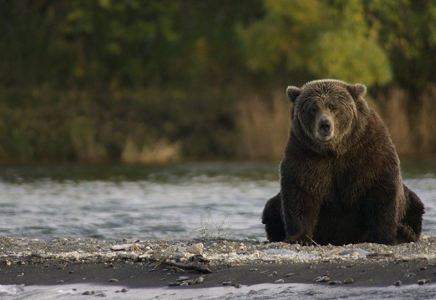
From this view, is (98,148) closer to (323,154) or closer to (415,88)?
(415,88)

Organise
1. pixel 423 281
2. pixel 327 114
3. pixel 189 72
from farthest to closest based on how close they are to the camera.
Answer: pixel 189 72, pixel 327 114, pixel 423 281

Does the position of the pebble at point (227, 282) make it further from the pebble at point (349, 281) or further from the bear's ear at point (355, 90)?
the bear's ear at point (355, 90)

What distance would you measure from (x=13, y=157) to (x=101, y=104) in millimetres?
6176

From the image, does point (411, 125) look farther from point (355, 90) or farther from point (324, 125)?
point (324, 125)

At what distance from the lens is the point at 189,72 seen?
40781 millimetres

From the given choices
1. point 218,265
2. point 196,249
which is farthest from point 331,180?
point 218,265

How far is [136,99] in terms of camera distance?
3656 centimetres

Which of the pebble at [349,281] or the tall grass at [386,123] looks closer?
the pebble at [349,281]

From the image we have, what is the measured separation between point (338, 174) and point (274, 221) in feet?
3.78

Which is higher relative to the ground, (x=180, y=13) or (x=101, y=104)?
(x=180, y=13)

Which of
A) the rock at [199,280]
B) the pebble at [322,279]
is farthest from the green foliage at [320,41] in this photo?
the pebble at [322,279]

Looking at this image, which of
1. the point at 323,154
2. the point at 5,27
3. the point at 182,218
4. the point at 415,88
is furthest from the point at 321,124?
the point at 5,27

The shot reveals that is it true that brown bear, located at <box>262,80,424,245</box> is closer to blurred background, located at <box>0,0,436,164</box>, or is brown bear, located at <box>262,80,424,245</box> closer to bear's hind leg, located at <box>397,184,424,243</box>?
bear's hind leg, located at <box>397,184,424,243</box>

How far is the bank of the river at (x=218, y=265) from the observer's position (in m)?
6.99
